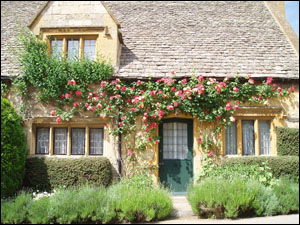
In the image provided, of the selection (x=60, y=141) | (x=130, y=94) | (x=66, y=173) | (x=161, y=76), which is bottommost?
(x=66, y=173)

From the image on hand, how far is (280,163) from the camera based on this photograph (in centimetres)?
789

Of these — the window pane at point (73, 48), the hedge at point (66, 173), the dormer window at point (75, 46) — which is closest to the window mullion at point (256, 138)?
the hedge at point (66, 173)

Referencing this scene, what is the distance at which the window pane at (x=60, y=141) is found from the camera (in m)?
8.73

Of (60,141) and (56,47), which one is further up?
(56,47)

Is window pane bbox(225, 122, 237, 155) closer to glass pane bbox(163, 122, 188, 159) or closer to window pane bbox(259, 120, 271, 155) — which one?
window pane bbox(259, 120, 271, 155)

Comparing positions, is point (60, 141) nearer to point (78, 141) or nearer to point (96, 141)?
point (78, 141)

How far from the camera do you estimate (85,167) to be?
7855mm

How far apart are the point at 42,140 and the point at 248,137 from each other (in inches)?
278

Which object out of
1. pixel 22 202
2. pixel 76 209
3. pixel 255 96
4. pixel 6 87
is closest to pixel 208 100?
pixel 255 96

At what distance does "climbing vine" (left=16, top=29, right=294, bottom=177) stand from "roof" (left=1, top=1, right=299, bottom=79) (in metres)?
0.49

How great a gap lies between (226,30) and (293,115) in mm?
4471

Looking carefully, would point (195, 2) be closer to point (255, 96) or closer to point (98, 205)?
point (255, 96)

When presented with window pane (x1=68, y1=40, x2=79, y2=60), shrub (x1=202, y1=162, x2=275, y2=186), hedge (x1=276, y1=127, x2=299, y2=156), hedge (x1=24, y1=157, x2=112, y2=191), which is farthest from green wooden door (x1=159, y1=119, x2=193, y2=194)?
Result: window pane (x1=68, y1=40, x2=79, y2=60)

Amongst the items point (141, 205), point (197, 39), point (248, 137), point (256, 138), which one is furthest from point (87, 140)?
point (197, 39)
